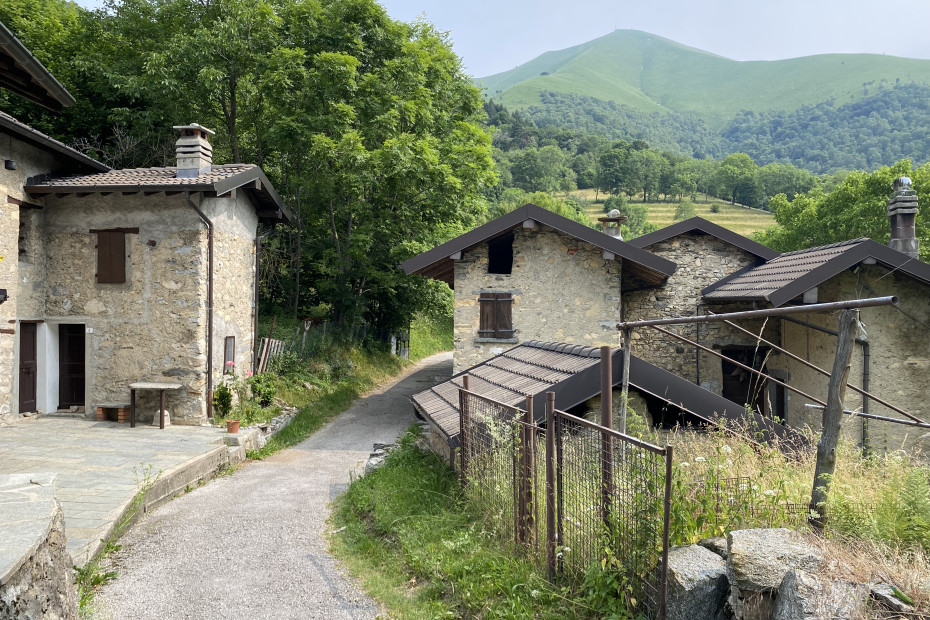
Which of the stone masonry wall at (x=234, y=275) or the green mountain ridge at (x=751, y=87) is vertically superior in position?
the green mountain ridge at (x=751, y=87)

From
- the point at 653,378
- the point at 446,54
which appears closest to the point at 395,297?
the point at 446,54

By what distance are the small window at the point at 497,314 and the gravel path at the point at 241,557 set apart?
433 cm

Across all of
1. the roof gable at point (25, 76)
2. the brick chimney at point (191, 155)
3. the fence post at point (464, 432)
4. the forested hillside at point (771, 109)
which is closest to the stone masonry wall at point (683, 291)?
the fence post at point (464, 432)

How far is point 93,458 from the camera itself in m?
8.95

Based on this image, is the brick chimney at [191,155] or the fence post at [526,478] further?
the brick chimney at [191,155]

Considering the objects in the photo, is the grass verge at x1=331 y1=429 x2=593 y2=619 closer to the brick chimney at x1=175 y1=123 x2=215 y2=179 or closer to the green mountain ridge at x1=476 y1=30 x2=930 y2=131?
the brick chimney at x1=175 y1=123 x2=215 y2=179

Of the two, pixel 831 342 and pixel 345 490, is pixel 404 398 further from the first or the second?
pixel 831 342

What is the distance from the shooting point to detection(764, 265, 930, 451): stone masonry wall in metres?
10.2

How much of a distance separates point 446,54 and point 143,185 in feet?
39.8

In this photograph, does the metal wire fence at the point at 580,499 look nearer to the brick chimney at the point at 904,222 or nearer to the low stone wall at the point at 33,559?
the low stone wall at the point at 33,559

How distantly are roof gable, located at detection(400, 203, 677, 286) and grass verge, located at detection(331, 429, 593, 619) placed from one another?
5.59 m

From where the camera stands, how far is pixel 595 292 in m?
12.8

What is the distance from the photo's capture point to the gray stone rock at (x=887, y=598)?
273cm

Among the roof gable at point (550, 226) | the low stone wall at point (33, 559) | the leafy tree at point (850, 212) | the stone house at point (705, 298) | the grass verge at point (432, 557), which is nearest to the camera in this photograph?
the low stone wall at point (33, 559)
